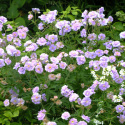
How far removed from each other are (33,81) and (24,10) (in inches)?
106

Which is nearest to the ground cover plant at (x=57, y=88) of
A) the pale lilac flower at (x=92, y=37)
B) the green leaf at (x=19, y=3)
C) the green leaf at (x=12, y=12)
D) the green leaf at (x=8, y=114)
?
the green leaf at (x=8, y=114)

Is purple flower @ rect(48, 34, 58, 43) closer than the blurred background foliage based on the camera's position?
Yes

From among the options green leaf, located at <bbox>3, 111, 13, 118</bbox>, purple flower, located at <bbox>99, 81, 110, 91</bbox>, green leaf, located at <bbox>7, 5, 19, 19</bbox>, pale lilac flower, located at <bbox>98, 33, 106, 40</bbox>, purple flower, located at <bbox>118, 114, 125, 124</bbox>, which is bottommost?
green leaf, located at <bbox>3, 111, 13, 118</bbox>

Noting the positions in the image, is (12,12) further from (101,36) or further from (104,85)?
(104,85)

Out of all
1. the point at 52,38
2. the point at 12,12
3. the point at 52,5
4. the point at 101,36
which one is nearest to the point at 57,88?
the point at 52,38

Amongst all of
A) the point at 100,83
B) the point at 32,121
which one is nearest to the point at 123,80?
the point at 100,83

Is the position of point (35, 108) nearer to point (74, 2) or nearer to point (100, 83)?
point (100, 83)

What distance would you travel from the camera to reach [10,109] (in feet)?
7.87

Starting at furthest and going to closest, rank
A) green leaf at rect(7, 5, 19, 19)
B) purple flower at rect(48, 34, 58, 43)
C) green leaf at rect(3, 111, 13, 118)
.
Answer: green leaf at rect(7, 5, 19, 19) < purple flower at rect(48, 34, 58, 43) < green leaf at rect(3, 111, 13, 118)

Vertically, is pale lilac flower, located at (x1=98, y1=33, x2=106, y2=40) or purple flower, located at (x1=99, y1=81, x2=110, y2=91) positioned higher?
pale lilac flower, located at (x1=98, y1=33, x2=106, y2=40)

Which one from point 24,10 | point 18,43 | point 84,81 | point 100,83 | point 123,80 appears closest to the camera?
point 100,83

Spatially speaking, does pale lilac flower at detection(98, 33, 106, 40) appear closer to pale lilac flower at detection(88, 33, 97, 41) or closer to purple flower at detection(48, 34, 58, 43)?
pale lilac flower at detection(88, 33, 97, 41)

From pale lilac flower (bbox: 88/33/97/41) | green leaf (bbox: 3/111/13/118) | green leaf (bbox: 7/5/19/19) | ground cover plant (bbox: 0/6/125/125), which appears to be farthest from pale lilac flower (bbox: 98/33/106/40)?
green leaf (bbox: 7/5/19/19)

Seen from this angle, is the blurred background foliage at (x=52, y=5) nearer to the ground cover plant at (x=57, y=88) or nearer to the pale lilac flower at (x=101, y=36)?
the pale lilac flower at (x=101, y=36)
